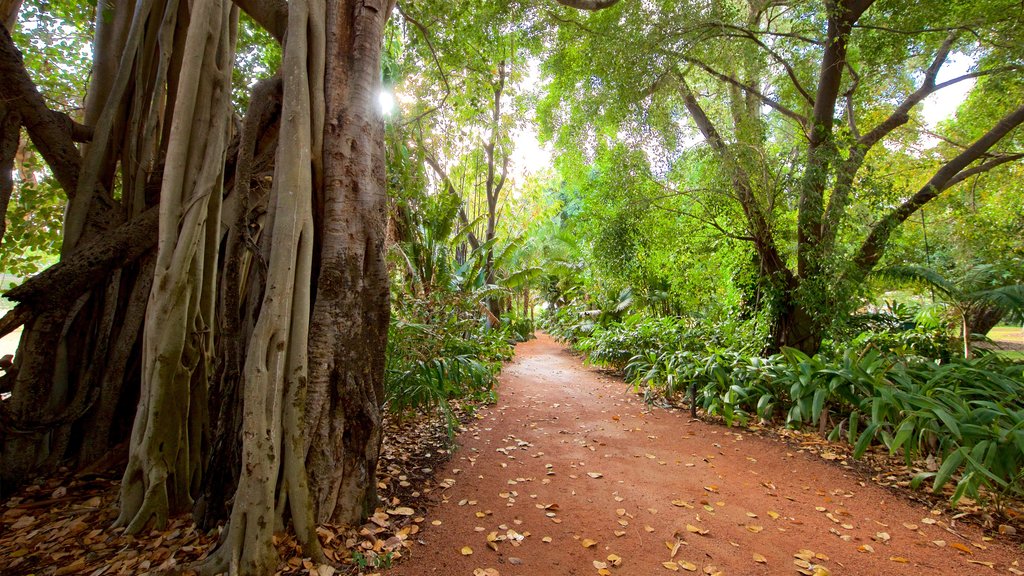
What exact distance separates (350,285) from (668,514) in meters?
2.41

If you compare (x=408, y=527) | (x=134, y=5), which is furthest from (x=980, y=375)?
(x=134, y=5)

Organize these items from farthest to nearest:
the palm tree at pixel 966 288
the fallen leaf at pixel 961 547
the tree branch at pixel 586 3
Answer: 1. the palm tree at pixel 966 288
2. the tree branch at pixel 586 3
3. the fallen leaf at pixel 961 547

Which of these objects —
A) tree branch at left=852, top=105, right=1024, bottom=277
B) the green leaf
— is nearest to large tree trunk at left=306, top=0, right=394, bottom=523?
the green leaf

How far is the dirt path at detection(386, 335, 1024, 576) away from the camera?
2.18 meters

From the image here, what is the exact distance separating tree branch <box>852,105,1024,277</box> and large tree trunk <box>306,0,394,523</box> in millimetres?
5262

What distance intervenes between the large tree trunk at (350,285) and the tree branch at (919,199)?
526 centimetres

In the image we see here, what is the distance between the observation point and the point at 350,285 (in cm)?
234

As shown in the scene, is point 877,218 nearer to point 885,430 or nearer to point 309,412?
point 885,430

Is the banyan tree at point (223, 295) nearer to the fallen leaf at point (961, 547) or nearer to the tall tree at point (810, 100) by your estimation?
the fallen leaf at point (961, 547)

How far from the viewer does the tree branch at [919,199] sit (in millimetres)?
4734

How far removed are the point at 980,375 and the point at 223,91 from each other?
21.5 feet

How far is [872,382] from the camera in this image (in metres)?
3.65

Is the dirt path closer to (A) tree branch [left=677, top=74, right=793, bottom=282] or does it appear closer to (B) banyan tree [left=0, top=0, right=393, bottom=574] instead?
(B) banyan tree [left=0, top=0, right=393, bottom=574]

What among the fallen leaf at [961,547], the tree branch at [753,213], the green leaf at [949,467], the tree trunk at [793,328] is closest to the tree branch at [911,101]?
the tree branch at [753,213]
